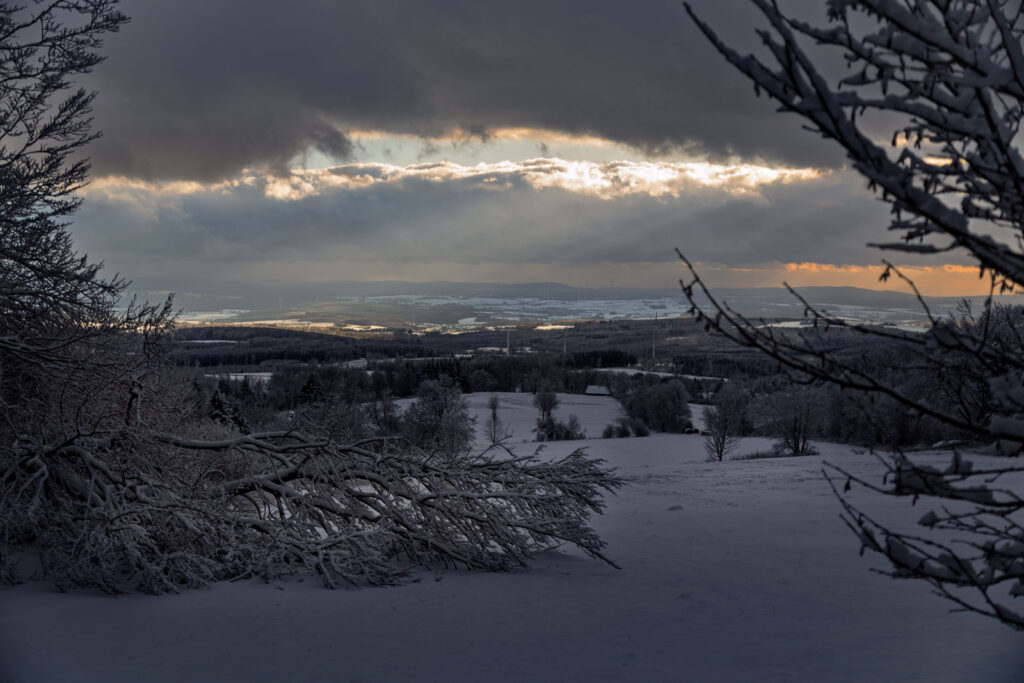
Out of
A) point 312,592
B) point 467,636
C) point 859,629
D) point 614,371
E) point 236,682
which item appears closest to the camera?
point 236,682

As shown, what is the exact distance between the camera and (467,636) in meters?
7.46

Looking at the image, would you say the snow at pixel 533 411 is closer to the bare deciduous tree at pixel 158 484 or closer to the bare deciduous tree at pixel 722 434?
the bare deciduous tree at pixel 722 434

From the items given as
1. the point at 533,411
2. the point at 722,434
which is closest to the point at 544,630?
the point at 722,434

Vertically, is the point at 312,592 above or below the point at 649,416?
above

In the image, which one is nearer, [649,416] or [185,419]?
[185,419]

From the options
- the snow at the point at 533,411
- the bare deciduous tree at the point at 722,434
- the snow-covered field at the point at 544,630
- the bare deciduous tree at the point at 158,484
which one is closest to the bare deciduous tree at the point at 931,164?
the snow-covered field at the point at 544,630

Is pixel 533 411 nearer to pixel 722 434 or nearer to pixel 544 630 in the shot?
pixel 722 434

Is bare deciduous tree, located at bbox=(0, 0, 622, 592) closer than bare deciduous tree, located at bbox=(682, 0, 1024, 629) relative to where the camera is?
No

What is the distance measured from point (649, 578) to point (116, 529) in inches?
279

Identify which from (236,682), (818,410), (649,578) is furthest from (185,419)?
(818,410)

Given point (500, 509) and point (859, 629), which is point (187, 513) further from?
point (859, 629)

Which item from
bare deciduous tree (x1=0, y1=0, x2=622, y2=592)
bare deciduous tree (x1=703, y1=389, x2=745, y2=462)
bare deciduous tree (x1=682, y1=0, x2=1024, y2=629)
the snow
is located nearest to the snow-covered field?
bare deciduous tree (x1=0, y1=0, x2=622, y2=592)

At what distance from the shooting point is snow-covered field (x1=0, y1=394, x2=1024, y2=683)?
647 cm

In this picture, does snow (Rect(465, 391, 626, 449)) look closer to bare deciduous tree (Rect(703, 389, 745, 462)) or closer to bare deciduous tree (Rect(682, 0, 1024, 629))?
bare deciduous tree (Rect(703, 389, 745, 462))
